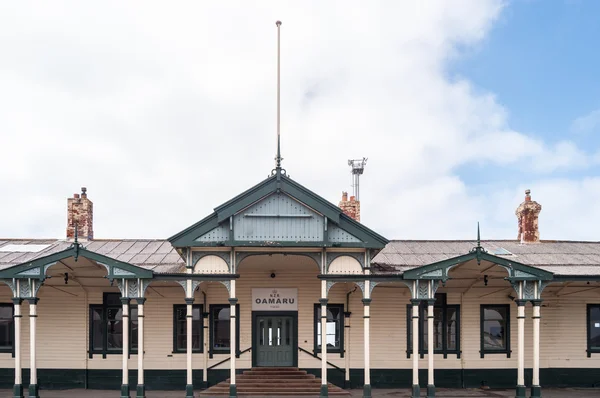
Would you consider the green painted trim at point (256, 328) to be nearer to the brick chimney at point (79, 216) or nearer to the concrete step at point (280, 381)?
the concrete step at point (280, 381)

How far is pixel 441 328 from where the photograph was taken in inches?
867

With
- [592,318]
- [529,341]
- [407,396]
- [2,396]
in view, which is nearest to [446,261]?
[407,396]

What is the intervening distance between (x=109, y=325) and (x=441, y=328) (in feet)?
41.0

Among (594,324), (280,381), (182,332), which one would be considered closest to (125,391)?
(182,332)

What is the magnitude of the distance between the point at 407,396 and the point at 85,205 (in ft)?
50.4

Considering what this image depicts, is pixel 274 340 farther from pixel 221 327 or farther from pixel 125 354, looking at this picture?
pixel 125 354

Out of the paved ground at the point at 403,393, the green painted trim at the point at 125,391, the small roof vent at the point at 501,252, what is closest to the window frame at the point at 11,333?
the paved ground at the point at 403,393

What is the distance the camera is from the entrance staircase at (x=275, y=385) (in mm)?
19609

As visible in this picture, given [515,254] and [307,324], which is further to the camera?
[515,254]

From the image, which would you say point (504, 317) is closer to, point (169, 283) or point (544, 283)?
point (544, 283)

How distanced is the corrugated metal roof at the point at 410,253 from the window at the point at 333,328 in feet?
8.27

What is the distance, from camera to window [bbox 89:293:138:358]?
2169 centimetres

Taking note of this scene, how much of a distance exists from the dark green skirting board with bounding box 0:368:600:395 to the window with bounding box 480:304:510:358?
0.88m

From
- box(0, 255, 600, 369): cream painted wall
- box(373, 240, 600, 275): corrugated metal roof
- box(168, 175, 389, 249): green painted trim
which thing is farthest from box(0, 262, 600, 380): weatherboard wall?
box(168, 175, 389, 249): green painted trim
